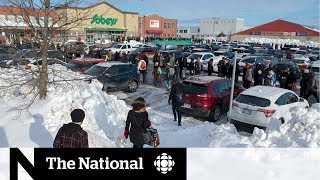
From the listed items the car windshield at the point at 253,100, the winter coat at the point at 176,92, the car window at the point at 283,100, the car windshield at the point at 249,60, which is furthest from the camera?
the car windshield at the point at 249,60

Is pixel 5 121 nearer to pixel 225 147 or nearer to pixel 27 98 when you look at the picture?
pixel 27 98

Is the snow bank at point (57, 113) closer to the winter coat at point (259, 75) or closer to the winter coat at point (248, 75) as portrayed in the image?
the winter coat at point (248, 75)

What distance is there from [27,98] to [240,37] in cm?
7630

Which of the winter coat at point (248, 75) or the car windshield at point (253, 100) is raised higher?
the winter coat at point (248, 75)

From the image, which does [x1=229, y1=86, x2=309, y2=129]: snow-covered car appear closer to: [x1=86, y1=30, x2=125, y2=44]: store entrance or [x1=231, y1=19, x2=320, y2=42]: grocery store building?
[x1=86, y1=30, x2=125, y2=44]: store entrance

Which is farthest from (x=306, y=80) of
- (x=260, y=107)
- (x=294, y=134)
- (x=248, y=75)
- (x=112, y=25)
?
(x=112, y=25)

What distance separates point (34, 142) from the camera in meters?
8.10

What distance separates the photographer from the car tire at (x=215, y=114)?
11.6 meters

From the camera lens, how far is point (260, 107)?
33.3 ft

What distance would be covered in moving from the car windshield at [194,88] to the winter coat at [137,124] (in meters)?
5.18

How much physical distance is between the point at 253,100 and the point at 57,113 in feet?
19.6

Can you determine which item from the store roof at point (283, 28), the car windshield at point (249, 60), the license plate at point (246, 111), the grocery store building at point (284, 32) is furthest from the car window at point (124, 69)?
the store roof at point (283, 28)

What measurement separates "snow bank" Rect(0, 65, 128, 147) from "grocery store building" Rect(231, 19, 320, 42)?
71.9 metres

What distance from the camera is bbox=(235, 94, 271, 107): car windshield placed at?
10226 millimetres
